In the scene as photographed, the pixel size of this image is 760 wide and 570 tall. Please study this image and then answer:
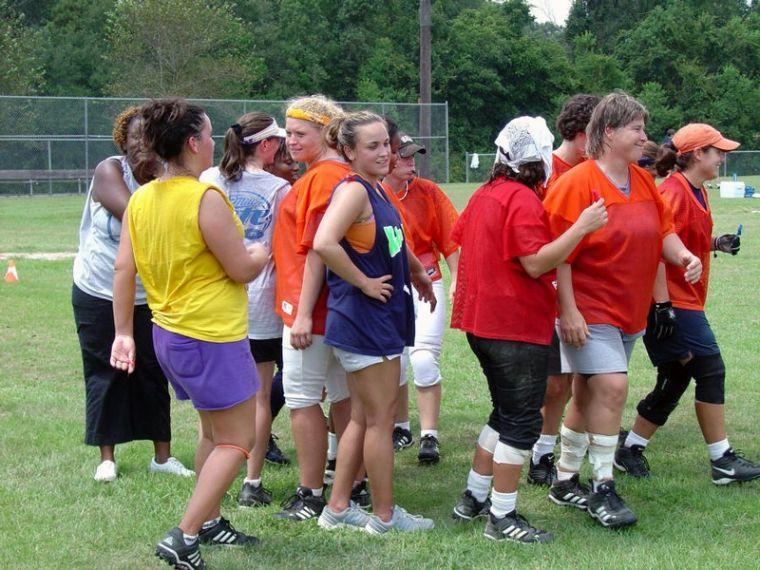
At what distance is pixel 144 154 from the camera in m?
4.20

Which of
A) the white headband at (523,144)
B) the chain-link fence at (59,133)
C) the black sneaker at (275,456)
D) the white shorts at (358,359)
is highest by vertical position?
the chain-link fence at (59,133)

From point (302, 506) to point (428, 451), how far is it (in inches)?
49.1

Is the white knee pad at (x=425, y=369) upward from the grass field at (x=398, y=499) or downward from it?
upward

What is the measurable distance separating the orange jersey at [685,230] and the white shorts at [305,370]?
1.90 metres

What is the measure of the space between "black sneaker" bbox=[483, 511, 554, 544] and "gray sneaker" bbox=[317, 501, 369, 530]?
0.55 m

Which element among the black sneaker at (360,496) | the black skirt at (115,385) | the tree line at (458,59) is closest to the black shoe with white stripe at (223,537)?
the black sneaker at (360,496)

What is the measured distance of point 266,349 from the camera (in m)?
5.30

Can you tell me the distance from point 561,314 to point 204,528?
1810 millimetres

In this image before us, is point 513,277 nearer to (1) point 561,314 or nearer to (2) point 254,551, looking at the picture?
(1) point 561,314

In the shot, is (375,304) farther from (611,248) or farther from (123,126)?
(123,126)

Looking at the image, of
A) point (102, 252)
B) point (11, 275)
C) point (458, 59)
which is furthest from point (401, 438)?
point (458, 59)

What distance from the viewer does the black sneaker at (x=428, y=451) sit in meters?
5.96

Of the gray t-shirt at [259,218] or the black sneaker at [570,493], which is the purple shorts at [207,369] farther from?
the black sneaker at [570,493]

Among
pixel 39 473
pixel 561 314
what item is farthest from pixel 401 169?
pixel 39 473
